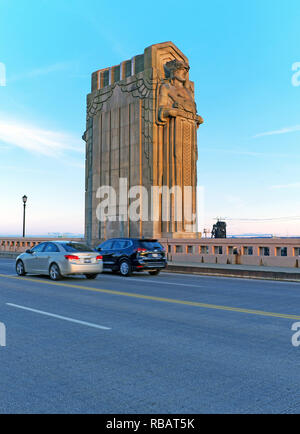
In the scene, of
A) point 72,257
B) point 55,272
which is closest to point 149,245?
point 72,257

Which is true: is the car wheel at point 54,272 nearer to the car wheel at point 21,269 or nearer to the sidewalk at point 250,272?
the car wheel at point 21,269

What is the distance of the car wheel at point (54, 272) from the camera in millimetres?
15570

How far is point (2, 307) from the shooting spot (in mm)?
9250

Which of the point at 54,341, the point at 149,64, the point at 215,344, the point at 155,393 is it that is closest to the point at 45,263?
the point at 54,341

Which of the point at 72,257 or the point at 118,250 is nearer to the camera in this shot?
the point at 72,257

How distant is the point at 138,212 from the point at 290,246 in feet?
64.1

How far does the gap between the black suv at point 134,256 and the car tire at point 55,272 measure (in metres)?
3.61

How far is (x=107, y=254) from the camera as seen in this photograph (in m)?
19.3

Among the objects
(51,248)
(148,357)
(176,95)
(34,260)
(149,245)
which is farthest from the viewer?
(176,95)

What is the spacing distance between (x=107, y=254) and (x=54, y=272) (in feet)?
13.1

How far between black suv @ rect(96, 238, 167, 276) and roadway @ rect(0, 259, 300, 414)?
7694 millimetres
